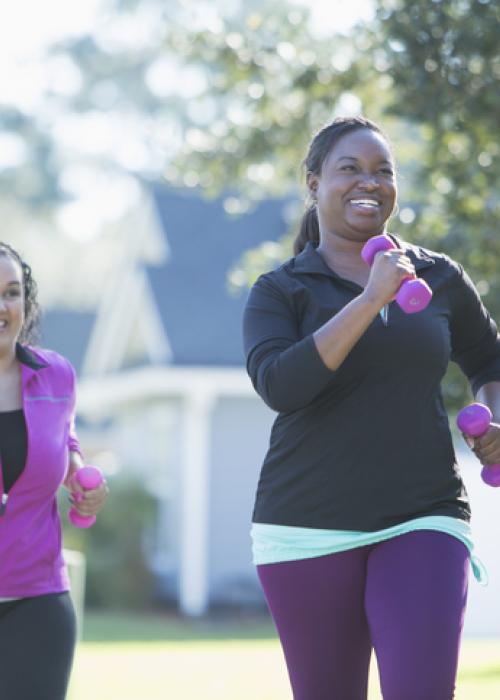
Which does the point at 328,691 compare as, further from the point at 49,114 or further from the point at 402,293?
the point at 49,114

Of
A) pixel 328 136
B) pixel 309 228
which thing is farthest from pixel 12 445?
pixel 328 136

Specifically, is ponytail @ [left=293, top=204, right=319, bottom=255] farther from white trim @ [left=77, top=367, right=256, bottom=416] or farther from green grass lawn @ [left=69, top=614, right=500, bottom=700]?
white trim @ [left=77, top=367, right=256, bottom=416]

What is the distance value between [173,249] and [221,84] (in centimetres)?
1039

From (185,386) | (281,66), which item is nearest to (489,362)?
(281,66)

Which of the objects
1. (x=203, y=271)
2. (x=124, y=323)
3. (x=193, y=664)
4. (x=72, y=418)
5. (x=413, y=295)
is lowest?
(x=193, y=664)

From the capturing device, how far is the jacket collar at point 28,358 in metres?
4.91

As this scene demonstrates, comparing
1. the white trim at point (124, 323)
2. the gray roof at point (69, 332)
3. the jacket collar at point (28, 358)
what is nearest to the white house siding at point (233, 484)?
the white trim at point (124, 323)

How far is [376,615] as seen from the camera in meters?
3.75

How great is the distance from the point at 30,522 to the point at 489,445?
4.91 ft

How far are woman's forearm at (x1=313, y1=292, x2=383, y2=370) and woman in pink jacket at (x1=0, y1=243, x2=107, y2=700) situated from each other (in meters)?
1.32

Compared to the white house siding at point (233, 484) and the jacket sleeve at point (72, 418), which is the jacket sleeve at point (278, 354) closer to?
the jacket sleeve at point (72, 418)

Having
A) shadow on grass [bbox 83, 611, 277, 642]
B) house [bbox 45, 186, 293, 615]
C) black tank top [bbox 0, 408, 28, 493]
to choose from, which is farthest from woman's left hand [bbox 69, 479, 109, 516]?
house [bbox 45, 186, 293, 615]

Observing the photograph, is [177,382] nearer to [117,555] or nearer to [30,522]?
[117,555]

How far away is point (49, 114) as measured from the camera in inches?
2056
